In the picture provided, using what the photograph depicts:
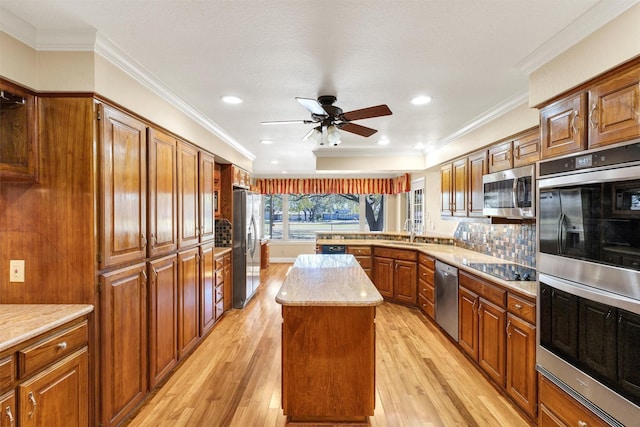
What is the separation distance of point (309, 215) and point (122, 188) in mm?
6576

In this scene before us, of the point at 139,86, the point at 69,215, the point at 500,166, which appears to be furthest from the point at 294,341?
the point at 500,166

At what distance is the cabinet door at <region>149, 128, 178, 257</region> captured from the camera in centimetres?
242

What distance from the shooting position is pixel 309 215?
8586 mm

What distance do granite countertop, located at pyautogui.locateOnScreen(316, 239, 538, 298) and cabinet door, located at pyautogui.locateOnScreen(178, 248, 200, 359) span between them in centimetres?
254

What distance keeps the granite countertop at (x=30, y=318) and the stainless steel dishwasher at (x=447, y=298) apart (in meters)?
3.15

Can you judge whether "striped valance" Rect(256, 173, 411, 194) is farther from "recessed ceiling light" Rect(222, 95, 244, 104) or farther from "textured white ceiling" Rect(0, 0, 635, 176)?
"recessed ceiling light" Rect(222, 95, 244, 104)

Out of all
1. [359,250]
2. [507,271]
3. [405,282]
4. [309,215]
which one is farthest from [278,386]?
[309,215]

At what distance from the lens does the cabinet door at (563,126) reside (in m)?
1.69

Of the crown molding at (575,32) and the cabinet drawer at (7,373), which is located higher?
the crown molding at (575,32)

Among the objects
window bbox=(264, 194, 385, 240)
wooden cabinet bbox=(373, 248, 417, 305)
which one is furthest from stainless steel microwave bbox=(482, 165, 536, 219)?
window bbox=(264, 194, 385, 240)

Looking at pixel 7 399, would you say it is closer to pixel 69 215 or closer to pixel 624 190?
pixel 69 215

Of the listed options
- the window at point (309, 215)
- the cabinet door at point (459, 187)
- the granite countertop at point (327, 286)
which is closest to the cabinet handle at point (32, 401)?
the granite countertop at point (327, 286)

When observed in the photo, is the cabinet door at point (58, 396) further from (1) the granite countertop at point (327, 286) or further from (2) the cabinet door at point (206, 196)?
(2) the cabinet door at point (206, 196)

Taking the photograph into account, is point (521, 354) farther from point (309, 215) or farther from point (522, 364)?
point (309, 215)
